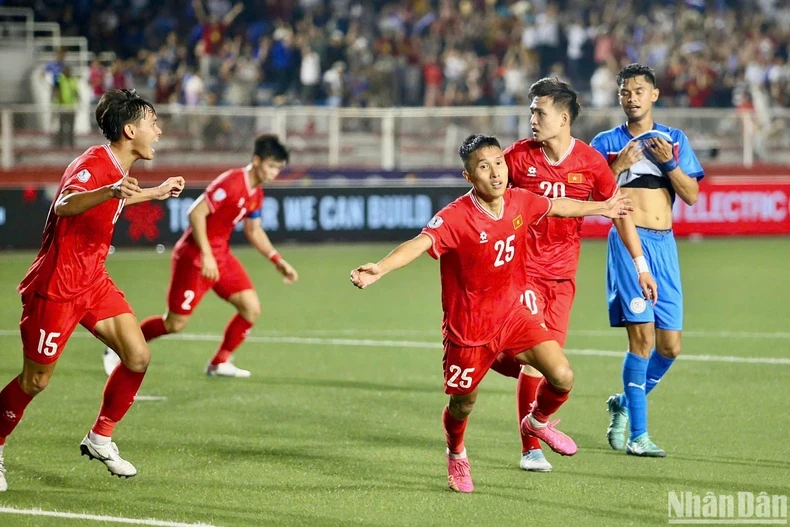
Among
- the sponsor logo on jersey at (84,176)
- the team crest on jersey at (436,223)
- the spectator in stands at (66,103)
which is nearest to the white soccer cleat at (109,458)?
the sponsor logo on jersey at (84,176)

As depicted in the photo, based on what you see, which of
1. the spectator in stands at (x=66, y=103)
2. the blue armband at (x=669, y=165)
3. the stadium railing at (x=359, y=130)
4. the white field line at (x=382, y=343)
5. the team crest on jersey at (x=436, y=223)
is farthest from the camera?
the stadium railing at (x=359, y=130)

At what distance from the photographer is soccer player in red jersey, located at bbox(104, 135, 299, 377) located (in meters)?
9.47

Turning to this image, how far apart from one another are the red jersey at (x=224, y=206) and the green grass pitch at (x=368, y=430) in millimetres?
1157

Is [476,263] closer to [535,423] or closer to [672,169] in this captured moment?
[535,423]

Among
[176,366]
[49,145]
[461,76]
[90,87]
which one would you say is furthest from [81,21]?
[176,366]

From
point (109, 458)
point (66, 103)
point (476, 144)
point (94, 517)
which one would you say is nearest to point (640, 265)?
point (476, 144)

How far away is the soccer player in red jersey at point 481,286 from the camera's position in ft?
19.9

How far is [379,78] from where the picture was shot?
24609 mm

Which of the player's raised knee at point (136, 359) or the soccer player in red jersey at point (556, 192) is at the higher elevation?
the soccer player in red jersey at point (556, 192)

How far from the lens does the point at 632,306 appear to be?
23.5 feet

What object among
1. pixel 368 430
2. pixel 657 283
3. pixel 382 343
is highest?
pixel 657 283

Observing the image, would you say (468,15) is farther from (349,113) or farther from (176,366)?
(176,366)

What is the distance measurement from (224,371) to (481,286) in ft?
13.8

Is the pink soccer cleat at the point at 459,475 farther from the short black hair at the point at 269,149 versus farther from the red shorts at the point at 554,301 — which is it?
the short black hair at the point at 269,149
